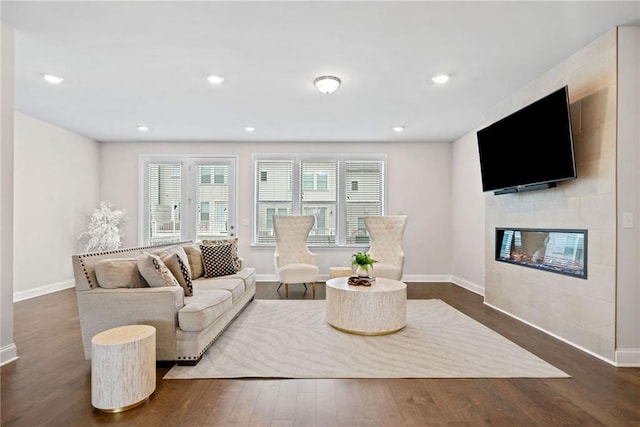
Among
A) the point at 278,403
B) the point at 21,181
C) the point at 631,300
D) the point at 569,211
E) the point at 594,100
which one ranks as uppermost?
the point at 594,100

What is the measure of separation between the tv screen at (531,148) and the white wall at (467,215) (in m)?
1.32

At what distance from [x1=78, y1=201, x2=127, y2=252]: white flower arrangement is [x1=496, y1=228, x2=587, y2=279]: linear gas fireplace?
5.96m

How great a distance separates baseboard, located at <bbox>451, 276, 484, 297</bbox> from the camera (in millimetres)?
5250

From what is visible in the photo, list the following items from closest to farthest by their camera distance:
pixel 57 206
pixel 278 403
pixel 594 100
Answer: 1. pixel 278 403
2. pixel 594 100
3. pixel 57 206

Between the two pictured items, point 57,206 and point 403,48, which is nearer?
point 403,48

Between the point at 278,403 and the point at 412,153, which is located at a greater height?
the point at 412,153

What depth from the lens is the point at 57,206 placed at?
534cm

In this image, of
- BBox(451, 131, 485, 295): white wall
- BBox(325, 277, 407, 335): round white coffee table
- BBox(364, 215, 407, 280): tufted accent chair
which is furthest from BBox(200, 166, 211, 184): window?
BBox(451, 131, 485, 295): white wall

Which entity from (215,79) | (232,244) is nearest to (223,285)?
(232,244)

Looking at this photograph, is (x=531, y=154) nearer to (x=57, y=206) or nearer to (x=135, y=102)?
(x=135, y=102)

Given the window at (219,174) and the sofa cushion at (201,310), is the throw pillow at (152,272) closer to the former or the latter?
the sofa cushion at (201,310)

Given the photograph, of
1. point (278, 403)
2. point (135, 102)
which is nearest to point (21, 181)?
point (135, 102)

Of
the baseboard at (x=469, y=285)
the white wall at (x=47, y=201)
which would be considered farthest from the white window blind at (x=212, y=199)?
the baseboard at (x=469, y=285)

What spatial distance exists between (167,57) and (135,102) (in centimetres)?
149
